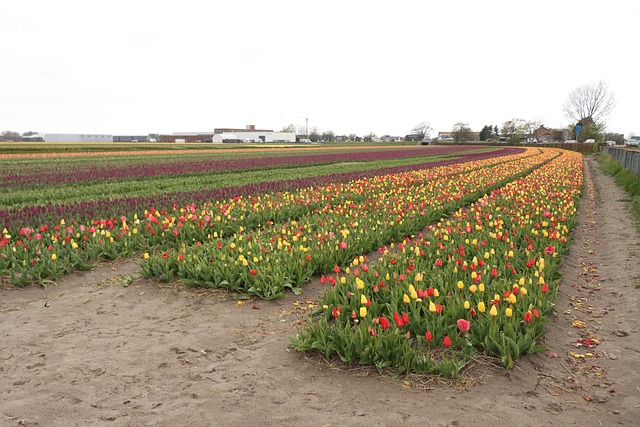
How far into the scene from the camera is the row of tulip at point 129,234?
682 centimetres

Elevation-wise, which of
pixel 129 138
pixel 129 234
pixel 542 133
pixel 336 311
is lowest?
pixel 129 138

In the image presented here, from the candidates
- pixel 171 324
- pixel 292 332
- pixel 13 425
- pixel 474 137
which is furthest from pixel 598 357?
pixel 474 137

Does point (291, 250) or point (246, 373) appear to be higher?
point (291, 250)

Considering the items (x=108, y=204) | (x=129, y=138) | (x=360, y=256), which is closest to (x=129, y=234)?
(x=108, y=204)

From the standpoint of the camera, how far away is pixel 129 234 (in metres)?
8.16

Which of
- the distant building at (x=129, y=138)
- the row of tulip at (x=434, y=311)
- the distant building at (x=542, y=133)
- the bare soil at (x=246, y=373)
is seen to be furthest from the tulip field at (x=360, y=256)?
the distant building at (x=129, y=138)

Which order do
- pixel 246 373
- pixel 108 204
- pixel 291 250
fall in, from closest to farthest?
1. pixel 246 373
2. pixel 291 250
3. pixel 108 204

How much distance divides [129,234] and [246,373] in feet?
16.4

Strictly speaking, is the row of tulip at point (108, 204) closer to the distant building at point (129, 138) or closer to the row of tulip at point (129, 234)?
the row of tulip at point (129, 234)

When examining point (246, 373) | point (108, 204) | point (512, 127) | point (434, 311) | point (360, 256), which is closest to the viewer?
point (246, 373)

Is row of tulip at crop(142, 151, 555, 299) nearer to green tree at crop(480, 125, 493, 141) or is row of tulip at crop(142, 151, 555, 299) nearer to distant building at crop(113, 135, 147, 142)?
green tree at crop(480, 125, 493, 141)

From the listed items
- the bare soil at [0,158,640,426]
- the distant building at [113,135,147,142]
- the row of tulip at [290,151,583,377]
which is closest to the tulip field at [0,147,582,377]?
the row of tulip at [290,151,583,377]

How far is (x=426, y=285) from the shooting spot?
5375mm

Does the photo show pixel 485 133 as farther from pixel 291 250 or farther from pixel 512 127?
pixel 291 250
